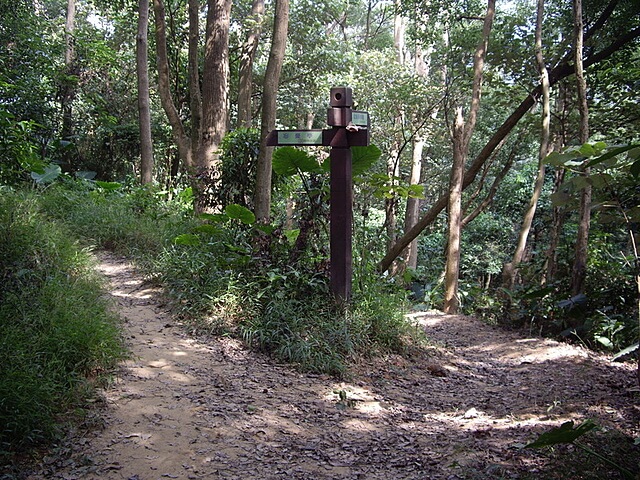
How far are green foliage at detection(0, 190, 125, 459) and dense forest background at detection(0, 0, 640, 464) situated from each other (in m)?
0.60

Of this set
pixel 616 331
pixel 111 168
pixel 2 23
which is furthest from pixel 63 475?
pixel 111 168

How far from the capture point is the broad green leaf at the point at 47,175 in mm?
10305

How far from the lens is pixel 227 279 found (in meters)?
6.05

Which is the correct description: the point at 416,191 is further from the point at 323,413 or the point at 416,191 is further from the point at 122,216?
the point at 122,216

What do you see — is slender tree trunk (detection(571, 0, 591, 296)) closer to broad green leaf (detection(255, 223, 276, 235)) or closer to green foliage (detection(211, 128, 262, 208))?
broad green leaf (detection(255, 223, 276, 235))

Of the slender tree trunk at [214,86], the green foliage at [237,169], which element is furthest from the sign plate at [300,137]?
the slender tree trunk at [214,86]

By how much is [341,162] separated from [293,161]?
685 millimetres

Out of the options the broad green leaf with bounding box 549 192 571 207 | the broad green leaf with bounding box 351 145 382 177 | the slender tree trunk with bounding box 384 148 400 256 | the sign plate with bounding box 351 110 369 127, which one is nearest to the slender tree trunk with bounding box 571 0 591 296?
the broad green leaf with bounding box 549 192 571 207

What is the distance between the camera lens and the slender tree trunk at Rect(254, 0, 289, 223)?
22.1 ft

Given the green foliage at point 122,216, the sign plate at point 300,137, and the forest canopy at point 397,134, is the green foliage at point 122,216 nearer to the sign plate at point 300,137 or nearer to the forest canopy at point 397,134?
the forest canopy at point 397,134

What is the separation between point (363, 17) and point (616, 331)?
2424cm

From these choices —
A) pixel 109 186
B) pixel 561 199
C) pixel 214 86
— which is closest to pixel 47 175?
pixel 109 186

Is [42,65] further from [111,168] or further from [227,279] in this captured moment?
[227,279]

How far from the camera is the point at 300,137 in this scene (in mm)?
5898
